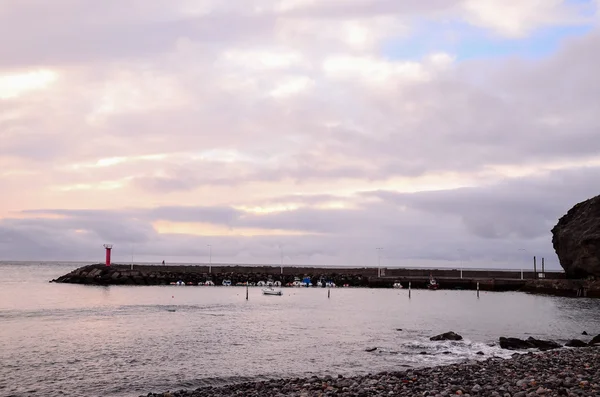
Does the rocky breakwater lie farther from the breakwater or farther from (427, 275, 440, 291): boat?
(427, 275, 440, 291): boat

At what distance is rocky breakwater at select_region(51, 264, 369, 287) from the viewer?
395 ft

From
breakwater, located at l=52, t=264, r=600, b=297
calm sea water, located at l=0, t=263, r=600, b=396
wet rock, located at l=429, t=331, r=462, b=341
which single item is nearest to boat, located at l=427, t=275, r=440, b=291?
breakwater, located at l=52, t=264, r=600, b=297

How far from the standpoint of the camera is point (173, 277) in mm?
124375

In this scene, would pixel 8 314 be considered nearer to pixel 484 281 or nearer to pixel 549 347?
pixel 549 347

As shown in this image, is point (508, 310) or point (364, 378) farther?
point (508, 310)

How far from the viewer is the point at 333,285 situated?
127125mm

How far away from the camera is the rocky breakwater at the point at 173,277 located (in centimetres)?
12050

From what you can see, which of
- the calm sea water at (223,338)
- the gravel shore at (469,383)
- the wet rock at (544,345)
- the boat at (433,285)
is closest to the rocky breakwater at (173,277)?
the boat at (433,285)

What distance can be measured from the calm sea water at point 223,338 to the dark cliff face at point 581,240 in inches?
673

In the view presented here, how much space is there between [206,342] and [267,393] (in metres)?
19.7

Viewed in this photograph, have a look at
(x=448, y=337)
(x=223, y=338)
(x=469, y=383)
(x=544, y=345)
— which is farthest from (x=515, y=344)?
(x=223, y=338)

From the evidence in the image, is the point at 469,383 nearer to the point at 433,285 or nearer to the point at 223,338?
the point at 223,338

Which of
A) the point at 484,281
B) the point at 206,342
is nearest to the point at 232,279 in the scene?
the point at 484,281

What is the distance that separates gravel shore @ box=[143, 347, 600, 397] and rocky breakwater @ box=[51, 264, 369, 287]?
95.7 m
